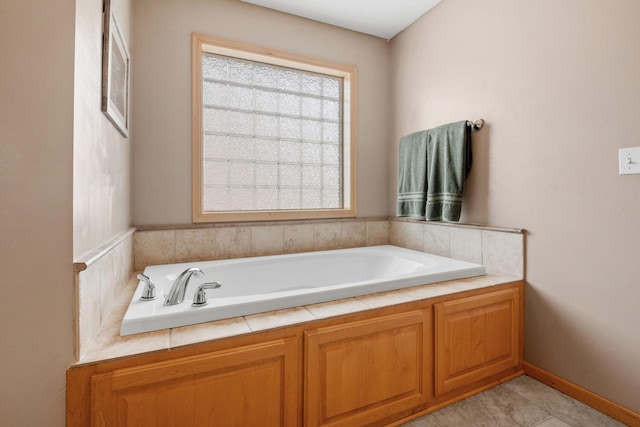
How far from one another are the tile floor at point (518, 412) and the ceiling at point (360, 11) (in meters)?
2.52

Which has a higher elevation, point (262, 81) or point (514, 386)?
point (262, 81)

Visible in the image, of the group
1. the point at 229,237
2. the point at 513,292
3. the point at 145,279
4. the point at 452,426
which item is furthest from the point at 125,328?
the point at 513,292

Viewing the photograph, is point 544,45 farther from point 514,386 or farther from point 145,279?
point 145,279

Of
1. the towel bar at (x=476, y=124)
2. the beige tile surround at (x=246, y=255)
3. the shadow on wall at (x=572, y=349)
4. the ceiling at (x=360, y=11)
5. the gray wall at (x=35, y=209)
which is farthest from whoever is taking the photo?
the ceiling at (x=360, y=11)

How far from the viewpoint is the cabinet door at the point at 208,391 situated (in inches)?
36.2

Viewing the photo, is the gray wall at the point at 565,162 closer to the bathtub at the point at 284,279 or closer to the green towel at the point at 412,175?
the green towel at the point at 412,175

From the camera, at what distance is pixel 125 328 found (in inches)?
41.2

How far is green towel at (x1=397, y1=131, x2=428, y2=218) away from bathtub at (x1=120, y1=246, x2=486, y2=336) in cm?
34

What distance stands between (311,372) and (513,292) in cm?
124

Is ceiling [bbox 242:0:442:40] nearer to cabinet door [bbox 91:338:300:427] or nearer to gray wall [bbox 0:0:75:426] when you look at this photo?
gray wall [bbox 0:0:75:426]

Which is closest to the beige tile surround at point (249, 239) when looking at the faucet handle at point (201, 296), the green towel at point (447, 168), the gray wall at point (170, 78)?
the gray wall at point (170, 78)

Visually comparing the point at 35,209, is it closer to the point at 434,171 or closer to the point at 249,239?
the point at 249,239

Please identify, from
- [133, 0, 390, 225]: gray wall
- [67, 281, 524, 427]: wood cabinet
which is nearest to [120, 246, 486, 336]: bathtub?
[67, 281, 524, 427]: wood cabinet

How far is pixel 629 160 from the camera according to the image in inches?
53.0
